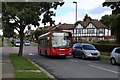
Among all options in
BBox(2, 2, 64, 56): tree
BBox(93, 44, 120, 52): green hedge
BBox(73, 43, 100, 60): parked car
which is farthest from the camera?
BBox(93, 44, 120, 52): green hedge

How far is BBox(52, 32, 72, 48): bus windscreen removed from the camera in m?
22.8

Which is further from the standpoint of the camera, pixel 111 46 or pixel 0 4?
pixel 111 46

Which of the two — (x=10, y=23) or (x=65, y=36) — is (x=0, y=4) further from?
(x=65, y=36)

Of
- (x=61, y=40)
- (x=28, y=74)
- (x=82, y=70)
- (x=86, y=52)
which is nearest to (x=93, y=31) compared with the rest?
(x=61, y=40)

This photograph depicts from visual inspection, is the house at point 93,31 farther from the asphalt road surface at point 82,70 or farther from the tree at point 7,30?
the asphalt road surface at point 82,70

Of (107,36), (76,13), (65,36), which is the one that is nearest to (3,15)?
(65,36)

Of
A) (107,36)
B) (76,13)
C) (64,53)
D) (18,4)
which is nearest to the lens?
(18,4)

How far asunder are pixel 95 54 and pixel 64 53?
3.30 m

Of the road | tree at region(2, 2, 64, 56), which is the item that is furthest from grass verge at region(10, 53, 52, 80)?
tree at region(2, 2, 64, 56)

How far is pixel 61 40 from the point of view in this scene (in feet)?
75.3

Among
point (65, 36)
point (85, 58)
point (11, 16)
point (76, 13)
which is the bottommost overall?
point (85, 58)

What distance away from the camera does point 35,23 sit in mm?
21984

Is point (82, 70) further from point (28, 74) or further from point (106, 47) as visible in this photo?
point (106, 47)

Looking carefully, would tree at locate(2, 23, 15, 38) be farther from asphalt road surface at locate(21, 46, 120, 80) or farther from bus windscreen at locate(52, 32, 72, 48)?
asphalt road surface at locate(21, 46, 120, 80)
